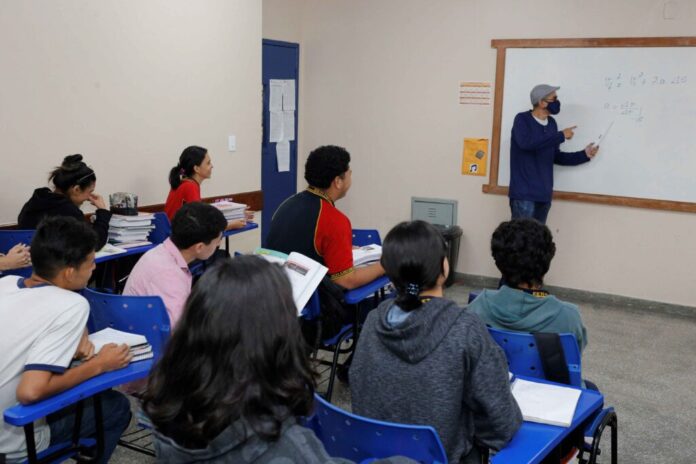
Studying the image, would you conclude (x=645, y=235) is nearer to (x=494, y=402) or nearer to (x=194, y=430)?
(x=494, y=402)

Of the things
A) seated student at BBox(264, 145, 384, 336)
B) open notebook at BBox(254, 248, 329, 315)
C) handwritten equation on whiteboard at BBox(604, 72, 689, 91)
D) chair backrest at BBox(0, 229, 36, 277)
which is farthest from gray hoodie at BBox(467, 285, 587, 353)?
handwritten equation on whiteboard at BBox(604, 72, 689, 91)

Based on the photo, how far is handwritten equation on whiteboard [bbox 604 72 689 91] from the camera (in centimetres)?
487

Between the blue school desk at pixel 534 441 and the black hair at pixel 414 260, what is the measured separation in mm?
422

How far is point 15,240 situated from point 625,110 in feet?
13.7

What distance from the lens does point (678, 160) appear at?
496 centimetres

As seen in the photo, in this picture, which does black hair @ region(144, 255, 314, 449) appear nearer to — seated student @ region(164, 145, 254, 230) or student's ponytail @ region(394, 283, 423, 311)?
student's ponytail @ region(394, 283, 423, 311)

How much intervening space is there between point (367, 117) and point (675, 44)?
8.35ft

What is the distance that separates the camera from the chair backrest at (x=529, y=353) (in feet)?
6.73

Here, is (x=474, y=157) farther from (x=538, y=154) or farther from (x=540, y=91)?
(x=540, y=91)

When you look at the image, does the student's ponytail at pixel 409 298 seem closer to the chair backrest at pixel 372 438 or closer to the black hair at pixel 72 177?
the chair backrest at pixel 372 438

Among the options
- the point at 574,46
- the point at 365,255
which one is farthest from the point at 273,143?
the point at 365,255

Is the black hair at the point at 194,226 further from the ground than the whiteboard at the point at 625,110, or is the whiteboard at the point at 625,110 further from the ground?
the whiteboard at the point at 625,110

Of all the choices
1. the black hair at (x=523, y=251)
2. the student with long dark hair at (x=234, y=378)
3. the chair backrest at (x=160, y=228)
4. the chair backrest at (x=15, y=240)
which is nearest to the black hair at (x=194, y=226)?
the chair backrest at (x=15, y=240)

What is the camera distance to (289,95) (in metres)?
6.32
